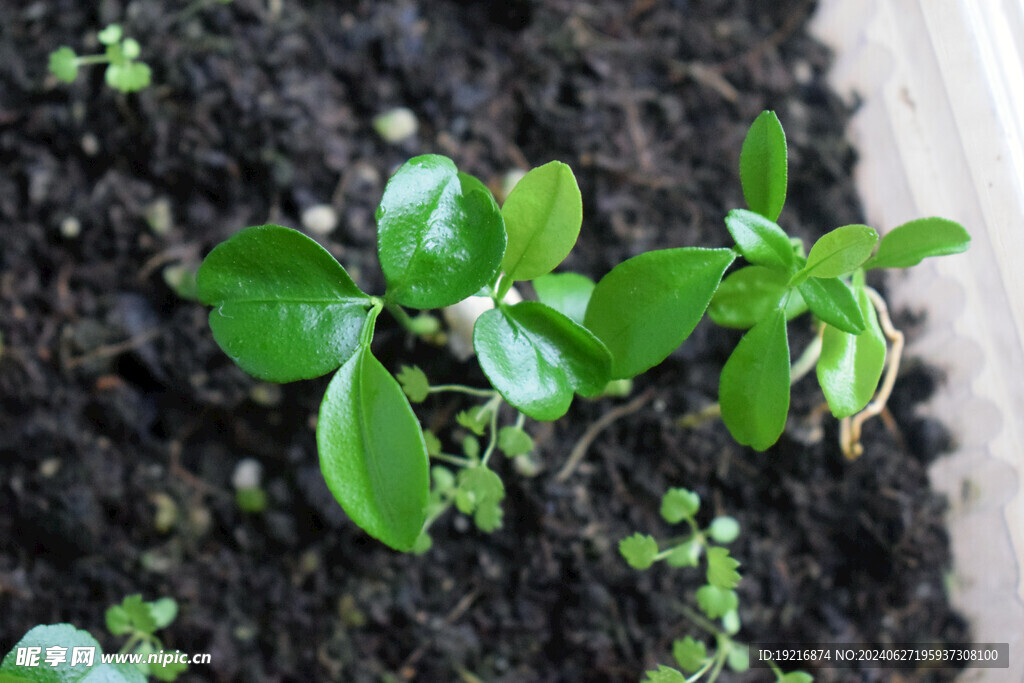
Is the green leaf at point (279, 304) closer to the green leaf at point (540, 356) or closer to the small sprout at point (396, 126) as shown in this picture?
the green leaf at point (540, 356)

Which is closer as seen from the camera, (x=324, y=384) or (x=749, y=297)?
(x=749, y=297)

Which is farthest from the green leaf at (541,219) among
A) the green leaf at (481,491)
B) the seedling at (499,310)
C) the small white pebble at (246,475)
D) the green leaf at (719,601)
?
the small white pebble at (246,475)

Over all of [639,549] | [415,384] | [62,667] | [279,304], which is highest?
[279,304]

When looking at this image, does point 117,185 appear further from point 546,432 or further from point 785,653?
point 785,653

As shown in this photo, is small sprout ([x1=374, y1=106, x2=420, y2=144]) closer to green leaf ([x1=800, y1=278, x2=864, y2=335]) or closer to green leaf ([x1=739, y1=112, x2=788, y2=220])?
green leaf ([x1=739, y1=112, x2=788, y2=220])

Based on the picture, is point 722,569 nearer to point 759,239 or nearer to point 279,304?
point 759,239

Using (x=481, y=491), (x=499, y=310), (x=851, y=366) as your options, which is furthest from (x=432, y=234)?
(x=851, y=366)

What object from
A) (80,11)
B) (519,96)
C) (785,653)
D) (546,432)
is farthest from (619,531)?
(80,11)
